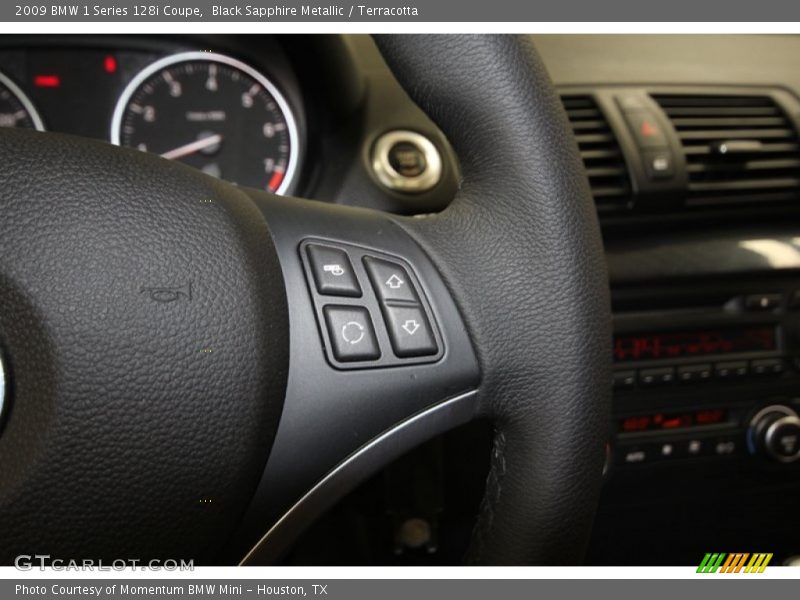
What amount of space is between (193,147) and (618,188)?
54cm

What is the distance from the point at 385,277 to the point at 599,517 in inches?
25.4

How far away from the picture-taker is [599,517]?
40.3 inches

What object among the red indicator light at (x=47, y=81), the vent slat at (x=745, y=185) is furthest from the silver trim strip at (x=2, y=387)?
the vent slat at (x=745, y=185)

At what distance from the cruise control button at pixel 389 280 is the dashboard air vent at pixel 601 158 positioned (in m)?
0.48

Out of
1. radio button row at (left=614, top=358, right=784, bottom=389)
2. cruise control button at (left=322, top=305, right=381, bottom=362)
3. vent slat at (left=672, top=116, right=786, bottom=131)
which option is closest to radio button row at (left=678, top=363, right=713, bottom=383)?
radio button row at (left=614, top=358, right=784, bottom=389)

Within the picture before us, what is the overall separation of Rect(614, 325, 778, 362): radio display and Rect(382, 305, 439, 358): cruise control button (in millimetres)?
504

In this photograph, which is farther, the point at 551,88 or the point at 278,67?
the point at 278,67

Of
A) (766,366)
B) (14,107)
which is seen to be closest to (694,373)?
(766,366)

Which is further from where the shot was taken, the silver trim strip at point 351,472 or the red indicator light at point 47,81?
the red indicator light at point 47,81

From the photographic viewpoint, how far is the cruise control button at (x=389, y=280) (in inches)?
21.0

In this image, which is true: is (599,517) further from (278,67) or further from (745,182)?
(278,67)

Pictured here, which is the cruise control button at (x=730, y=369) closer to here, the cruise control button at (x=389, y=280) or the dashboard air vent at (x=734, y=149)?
the dashboard air vent at (x=734, y=149)

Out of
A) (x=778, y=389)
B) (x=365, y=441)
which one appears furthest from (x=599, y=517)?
(x=365, y=441)

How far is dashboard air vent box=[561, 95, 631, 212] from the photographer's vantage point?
0.95 m
